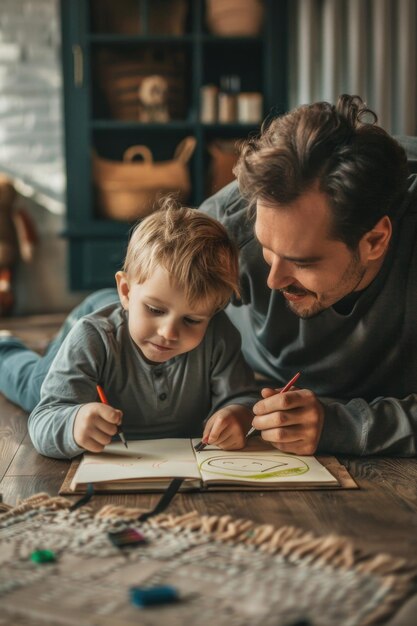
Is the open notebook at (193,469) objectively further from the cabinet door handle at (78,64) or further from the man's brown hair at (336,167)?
the cabinet door handle at (78,64)

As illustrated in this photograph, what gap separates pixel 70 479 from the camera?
1.30m

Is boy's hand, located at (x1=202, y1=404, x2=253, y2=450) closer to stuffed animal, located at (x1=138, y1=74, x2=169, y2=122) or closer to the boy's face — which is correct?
the boy's face

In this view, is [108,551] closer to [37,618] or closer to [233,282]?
[37,618]

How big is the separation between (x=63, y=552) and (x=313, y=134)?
0.84 meters

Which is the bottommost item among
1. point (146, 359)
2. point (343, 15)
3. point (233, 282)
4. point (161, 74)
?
point (146, 359)

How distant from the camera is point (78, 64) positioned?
422 cm

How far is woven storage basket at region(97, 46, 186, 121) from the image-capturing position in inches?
168

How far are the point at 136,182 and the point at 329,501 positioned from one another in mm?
3160

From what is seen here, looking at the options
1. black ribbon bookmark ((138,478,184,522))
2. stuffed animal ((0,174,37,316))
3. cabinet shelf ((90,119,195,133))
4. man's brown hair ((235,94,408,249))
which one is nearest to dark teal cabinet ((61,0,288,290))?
cabinet shelf ((90,119,195,133))

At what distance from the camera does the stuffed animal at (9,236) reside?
13.9ft

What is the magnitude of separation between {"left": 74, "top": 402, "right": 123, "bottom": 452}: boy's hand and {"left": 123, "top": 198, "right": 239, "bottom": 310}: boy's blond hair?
25 centimetres

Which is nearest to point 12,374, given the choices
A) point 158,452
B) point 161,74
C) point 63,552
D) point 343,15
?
point 158,452

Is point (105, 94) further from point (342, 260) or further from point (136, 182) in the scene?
point (342, 260)

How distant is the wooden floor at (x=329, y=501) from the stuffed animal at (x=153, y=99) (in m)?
3.00
